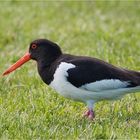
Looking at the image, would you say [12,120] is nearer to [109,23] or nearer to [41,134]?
[41,134]

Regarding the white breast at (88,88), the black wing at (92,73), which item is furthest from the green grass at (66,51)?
the black wing at (92,73)

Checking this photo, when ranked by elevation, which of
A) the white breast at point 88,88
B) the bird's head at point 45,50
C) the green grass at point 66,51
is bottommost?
the green grass at point 66,51

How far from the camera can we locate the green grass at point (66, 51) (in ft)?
23.6

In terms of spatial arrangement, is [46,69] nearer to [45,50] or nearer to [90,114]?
[45,50]

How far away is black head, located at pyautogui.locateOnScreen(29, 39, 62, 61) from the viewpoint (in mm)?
8125

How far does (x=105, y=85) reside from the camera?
24.9 feet

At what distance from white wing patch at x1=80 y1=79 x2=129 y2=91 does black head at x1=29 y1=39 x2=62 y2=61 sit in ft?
2.34

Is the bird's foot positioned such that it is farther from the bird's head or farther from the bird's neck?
the bird's head

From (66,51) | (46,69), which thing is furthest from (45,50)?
(66,51)

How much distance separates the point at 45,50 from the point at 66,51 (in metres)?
3.51

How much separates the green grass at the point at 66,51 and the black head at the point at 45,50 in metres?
0.56

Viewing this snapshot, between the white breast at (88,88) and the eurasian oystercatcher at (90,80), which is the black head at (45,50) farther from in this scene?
the white breast at (88,88)

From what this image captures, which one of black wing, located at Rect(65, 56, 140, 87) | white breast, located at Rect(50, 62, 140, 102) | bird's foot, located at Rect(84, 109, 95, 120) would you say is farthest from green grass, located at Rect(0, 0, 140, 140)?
black wing, located at Rect(65, 56, 140, 87)

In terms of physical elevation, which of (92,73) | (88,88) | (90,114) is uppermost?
(92,73)
